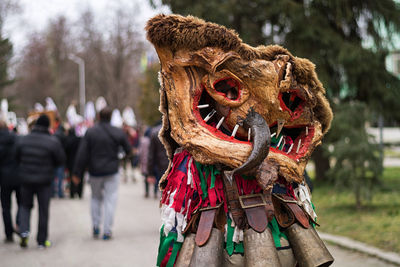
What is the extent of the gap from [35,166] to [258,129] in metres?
5.45

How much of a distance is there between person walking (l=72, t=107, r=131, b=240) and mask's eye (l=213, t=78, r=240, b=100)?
5194mm

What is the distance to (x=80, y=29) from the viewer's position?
4625 cm

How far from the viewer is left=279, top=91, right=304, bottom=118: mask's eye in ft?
11.0

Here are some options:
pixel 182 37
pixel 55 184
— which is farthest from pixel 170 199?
pixel 55 184

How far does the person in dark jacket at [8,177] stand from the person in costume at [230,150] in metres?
5.56

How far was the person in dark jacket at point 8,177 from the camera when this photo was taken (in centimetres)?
816

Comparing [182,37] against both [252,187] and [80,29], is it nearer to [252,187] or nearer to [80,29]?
[252,187]

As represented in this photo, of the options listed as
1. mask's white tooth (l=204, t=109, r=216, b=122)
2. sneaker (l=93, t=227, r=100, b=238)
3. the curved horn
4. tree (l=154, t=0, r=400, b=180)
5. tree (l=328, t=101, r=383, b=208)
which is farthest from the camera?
tree (l=154, t=0, r=400, b=180)

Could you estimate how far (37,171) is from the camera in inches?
301

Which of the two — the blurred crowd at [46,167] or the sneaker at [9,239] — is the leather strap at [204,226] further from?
the sneaker at [9,239]

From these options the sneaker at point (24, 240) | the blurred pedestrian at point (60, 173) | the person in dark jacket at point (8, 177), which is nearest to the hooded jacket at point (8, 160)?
the person in dark jacket at point (8, 177)

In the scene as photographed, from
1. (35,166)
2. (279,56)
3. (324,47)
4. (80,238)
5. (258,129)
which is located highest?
(324,47)

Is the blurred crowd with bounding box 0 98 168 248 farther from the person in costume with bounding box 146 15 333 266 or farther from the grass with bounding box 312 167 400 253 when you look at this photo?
the person in costume with bounding box 146 15 333 266

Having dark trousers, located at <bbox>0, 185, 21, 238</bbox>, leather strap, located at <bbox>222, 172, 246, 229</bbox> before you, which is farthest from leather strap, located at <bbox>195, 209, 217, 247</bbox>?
dark trousers, located at <bbox>0, 185, 21, 238</bbox>
